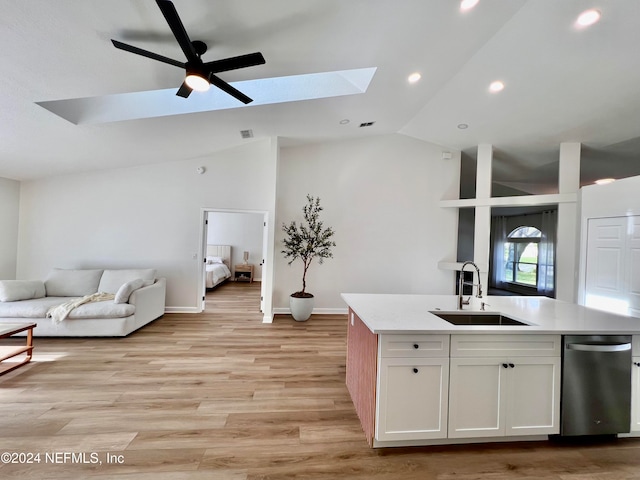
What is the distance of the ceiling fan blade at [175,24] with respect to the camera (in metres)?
1.54

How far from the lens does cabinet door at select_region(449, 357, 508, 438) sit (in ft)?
5.92

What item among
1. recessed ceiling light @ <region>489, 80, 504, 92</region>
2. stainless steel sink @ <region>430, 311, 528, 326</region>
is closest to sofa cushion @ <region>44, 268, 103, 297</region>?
stainless steel sink @ <region>430, 311, 528, 326</region>

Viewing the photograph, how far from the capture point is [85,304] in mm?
3684

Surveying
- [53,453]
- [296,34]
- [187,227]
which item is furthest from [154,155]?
[53,453]

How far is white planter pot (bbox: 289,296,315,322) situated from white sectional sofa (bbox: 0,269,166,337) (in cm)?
228

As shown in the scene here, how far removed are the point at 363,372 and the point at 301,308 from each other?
2.78 metres

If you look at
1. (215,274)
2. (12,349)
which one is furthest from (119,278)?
(215,274)

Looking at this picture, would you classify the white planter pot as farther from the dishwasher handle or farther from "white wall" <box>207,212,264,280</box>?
"white wall" <box>207,212,264,280</box>

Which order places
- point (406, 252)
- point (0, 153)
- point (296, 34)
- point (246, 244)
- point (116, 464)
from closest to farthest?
point (116, 464)
point (296, 34)
point (0, 153)
point (406, 252)
point (246, 244)

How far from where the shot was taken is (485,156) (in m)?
5.14

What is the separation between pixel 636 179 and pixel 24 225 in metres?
9.20

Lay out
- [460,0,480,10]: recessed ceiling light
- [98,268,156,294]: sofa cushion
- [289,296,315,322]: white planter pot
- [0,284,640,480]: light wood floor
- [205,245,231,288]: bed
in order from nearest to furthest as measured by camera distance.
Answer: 1. [0,284,640,480]: light wood floor
2. [460,0,480,10]: recessed ceiling light
3. [98,268,156,294]: sofa cushion
4. [289,296,315,322]: white planter pot
5. [205,245,231,288]: bed

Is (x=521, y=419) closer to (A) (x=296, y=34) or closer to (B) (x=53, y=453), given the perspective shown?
(B) (x=53, y=453)

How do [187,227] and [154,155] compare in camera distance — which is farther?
[187,227]
